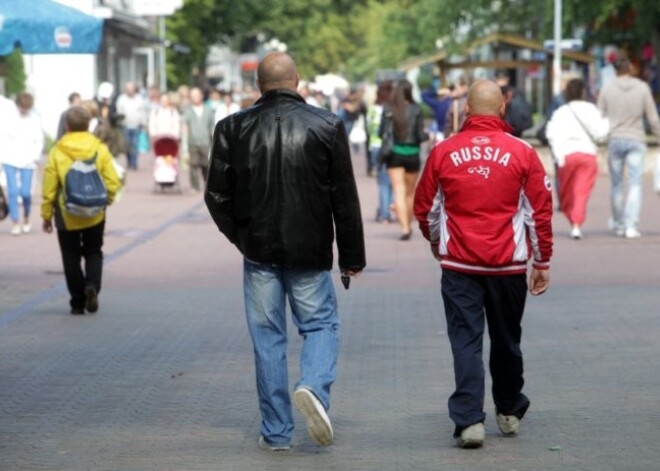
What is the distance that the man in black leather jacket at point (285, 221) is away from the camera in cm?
701

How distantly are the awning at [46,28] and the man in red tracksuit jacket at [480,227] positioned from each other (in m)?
6.32

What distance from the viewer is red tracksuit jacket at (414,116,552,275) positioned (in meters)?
7.09

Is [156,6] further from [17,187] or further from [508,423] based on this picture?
[508,423]

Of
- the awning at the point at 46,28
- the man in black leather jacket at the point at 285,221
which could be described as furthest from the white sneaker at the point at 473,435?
the awning at the point at 46,28

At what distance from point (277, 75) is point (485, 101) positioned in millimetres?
869

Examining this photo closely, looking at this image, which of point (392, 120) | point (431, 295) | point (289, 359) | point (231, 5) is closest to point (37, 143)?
point (392, 120)

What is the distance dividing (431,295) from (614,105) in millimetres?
5035

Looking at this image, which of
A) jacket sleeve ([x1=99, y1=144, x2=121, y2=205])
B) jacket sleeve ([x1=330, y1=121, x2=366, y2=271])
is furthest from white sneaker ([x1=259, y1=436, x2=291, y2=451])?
jacket sleeve ([x1=99, y1=144, x2=121, y2=205])

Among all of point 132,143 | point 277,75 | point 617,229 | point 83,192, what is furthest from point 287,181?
point 132,143

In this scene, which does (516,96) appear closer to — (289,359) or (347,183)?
(289,359)

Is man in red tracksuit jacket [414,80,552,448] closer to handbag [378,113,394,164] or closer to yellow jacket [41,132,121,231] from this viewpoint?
yellow jacket [41,132,121,231]

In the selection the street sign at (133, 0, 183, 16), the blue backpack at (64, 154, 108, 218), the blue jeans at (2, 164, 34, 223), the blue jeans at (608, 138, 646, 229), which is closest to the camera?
the blue backpack at (64, 154, 108, 218)

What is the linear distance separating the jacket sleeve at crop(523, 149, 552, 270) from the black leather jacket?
703mm

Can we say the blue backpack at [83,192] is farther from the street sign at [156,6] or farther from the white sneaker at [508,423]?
the street sign at [156,6]
